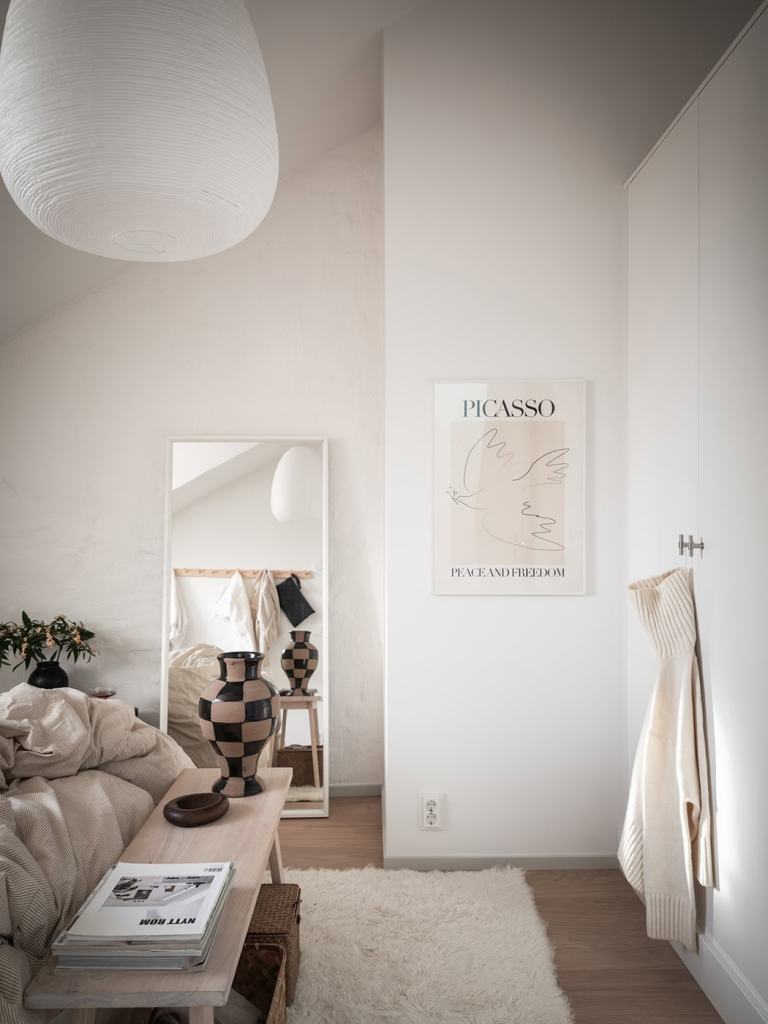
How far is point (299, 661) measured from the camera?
11.5 ft

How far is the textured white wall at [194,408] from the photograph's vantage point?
3.55m

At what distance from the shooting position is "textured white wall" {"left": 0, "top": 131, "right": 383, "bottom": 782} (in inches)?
140

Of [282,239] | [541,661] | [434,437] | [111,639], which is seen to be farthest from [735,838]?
[282,239]

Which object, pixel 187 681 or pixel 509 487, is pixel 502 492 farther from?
pixel 187 681

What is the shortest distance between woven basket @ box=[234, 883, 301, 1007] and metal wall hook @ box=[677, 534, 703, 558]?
1500mm

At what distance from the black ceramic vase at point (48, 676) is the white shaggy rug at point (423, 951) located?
51.0 inches

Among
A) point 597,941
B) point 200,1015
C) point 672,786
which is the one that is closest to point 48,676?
point 200,1015

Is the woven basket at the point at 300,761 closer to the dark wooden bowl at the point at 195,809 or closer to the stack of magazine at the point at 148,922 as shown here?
the dark wooden bowl at the point at 195,809

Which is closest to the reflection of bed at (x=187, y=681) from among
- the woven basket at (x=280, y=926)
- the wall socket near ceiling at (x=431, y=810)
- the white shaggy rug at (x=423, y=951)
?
the white shaggy rug at (x=423, y=951)

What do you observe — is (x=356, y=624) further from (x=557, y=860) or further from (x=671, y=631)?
(x=671, y=631)

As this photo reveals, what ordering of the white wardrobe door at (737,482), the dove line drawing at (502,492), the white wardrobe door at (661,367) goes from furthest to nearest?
the dove line drawing at (502,492) < the white wardrobe door at (661,367) < the white wardrobe door at (737,482)

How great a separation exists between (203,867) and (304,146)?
298 centimetres

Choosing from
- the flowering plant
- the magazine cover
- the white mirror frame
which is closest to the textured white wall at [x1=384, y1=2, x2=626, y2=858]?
the white mirror frame

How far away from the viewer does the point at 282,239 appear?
3627 millimetres
